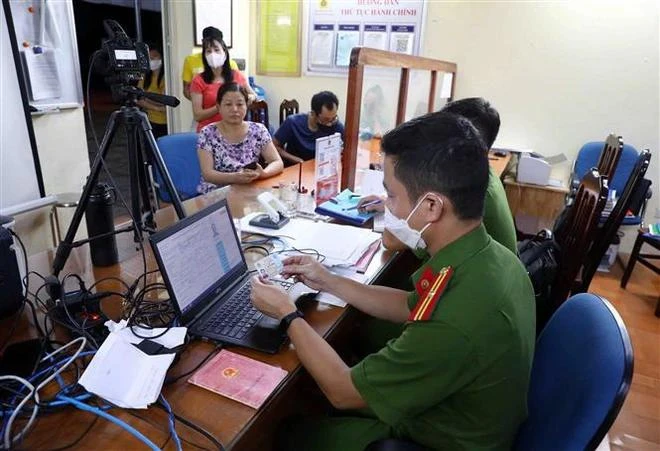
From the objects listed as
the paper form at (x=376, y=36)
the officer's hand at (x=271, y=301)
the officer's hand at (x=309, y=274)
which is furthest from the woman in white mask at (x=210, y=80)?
the officer's hand at (x=271, y=301)

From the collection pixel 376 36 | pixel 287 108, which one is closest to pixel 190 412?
pixel 287 108

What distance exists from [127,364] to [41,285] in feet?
1.59

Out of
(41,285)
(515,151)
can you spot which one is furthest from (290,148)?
(41,285)

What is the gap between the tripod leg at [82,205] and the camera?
1107mm

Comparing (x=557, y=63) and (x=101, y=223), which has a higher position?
(x=557, y=63)

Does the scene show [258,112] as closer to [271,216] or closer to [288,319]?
[271,216]

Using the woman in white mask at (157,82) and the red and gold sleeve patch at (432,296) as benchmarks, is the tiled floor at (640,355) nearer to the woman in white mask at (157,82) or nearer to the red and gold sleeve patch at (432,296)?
the red and gold sleeve patch at (432,296)

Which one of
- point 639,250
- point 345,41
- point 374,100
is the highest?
point 345,41

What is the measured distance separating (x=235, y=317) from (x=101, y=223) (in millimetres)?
487

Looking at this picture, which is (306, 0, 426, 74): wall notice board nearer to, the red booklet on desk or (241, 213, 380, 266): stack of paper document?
(241, 213, 380, 266): stack of paper document

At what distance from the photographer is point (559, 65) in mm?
3348

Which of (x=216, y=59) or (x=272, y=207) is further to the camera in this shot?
(x=216, y=59)

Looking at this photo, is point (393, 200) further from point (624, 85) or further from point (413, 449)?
point (624, 85)

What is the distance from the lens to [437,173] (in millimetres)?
840
